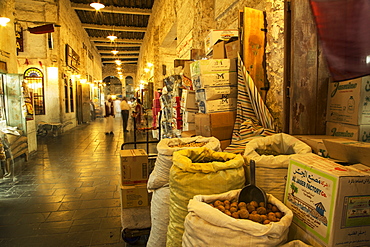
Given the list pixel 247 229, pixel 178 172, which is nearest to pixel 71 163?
pixel 178 172

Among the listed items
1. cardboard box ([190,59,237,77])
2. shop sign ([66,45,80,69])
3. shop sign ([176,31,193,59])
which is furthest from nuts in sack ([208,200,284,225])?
shop sign ([66,45,80,69])

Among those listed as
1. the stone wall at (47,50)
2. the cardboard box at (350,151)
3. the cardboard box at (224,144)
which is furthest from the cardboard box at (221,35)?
the stone wall at (47,50)

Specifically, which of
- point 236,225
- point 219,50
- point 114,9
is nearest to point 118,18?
point 114,9

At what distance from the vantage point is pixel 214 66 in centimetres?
284

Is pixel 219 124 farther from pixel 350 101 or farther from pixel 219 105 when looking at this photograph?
pixel 350 101

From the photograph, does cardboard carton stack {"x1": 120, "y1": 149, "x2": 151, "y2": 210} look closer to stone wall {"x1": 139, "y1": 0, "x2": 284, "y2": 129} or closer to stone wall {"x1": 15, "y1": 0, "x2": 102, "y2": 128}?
stone wall {"x1": 139, "y1": 0, "x2": 284, "y2": 129}

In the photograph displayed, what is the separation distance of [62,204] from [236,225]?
2.94 metres

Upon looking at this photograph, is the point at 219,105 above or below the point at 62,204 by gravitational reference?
above

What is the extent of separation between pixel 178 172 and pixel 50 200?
2729mm

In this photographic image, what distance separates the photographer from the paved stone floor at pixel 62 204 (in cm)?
254

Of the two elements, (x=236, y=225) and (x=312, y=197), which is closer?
(x=236, y=225)

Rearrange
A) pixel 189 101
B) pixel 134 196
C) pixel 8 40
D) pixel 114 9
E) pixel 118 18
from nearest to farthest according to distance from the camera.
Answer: pixel 134 196 → pixel 189 101 → pixel 8 40 → pixel 114 9 → pixel 118 18

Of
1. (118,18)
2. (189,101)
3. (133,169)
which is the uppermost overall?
(118,18)

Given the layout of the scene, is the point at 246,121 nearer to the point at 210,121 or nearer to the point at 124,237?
the point at 210,121
